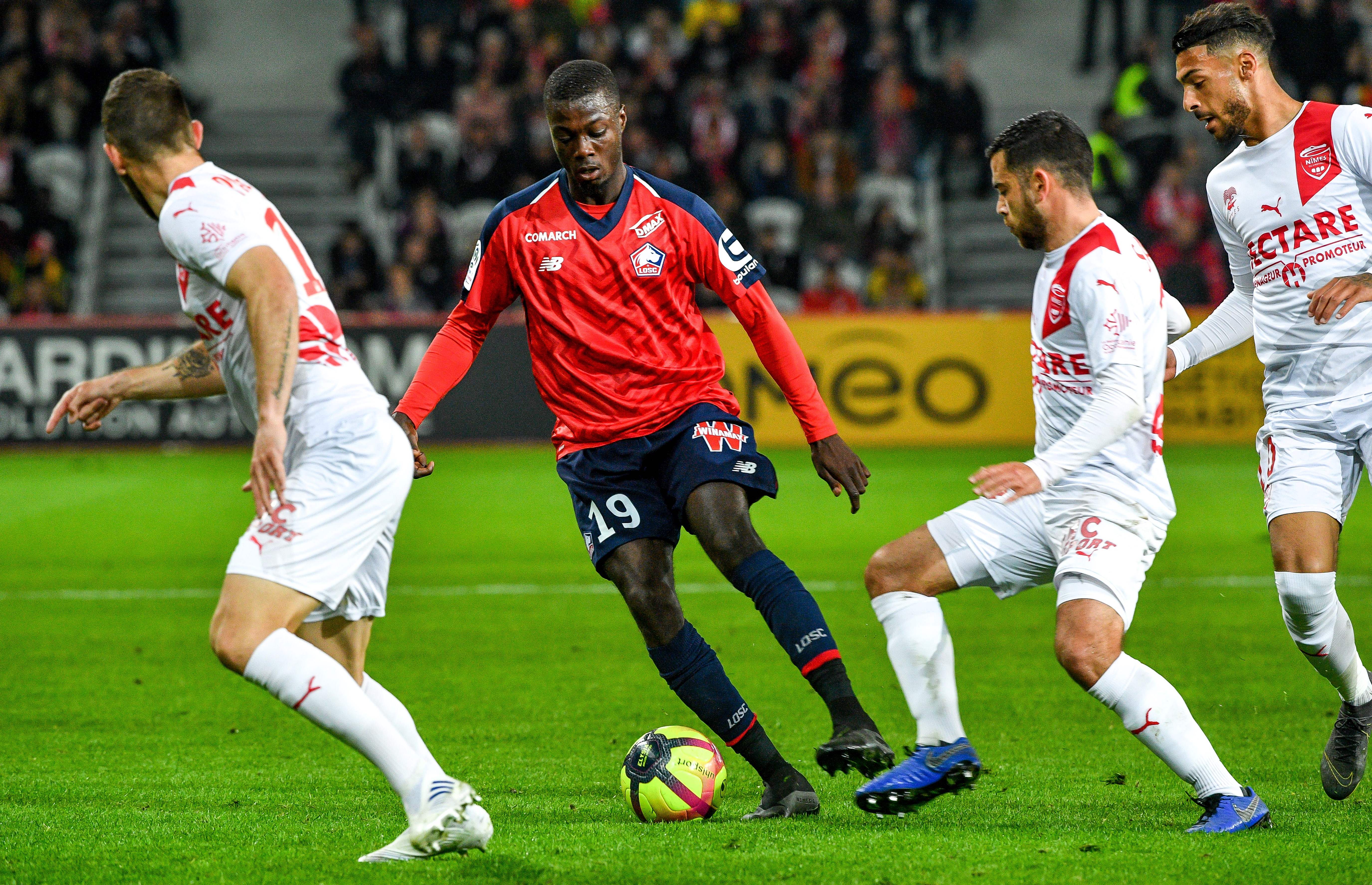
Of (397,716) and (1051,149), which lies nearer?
(397,716)

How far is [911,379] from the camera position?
53.7 feet

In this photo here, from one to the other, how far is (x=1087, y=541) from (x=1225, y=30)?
1.85 m

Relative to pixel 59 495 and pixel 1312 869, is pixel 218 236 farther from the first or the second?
pixel 59 495

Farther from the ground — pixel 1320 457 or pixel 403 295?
pixel 1320 457

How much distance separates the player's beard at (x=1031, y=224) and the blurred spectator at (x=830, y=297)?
43.1 ft

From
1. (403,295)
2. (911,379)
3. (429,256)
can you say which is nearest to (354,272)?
(403,295)

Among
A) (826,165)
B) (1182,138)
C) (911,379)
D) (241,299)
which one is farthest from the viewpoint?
(1182,138)

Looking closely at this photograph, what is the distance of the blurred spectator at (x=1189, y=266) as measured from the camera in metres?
17.4

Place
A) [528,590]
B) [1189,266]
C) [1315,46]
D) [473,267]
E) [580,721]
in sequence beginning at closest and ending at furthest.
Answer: [473,267]
[580,721]
[528,590]
[1189,266]
[1315,46]

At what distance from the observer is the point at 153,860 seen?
4.19 meters

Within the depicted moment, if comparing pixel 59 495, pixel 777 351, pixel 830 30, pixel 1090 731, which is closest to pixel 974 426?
pixel 830 30

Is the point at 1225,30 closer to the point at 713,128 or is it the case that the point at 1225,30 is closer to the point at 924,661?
the point at 924,661

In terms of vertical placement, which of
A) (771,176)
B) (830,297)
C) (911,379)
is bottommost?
(911,379)

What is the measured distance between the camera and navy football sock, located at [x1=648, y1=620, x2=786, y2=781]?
4824 millimetres
